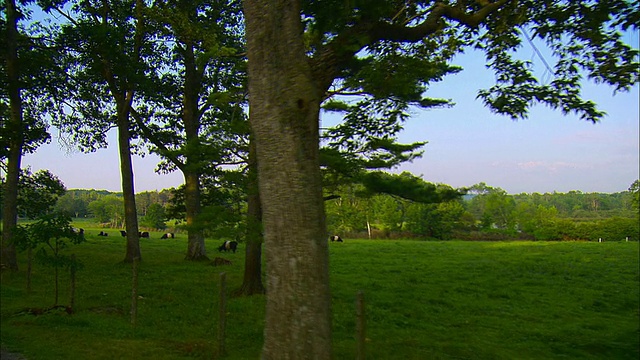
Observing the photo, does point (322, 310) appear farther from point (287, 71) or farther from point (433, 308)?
point (433, 308)

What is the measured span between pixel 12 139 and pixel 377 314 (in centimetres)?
1315

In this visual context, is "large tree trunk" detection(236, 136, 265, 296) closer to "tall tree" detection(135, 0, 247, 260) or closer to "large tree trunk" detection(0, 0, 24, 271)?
"tall tree" detection(135, 0, 247, 260)

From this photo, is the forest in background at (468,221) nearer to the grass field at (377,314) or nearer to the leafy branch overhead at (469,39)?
the grass field at (377,314)

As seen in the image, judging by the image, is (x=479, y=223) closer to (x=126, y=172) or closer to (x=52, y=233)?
(x=126, y=172)

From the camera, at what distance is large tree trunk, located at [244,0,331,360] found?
4012 millimetres

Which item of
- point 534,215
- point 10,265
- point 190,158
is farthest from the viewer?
point 534,215

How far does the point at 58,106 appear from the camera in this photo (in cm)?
1919

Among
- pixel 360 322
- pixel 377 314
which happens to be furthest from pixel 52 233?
pixel 377 314

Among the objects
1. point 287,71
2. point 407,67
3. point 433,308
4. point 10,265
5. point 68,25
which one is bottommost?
point 433,308

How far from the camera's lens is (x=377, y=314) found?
466 inches

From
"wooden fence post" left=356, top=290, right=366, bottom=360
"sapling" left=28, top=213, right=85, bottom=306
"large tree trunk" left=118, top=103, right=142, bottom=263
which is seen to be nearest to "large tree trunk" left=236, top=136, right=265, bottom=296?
"sapling" left=28, top=213, right=85, bottom=306

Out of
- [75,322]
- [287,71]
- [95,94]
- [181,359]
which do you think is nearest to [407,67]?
[287,71]

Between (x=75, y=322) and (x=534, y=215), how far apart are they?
2835 inches

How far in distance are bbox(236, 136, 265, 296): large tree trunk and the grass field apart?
616 millimetres
